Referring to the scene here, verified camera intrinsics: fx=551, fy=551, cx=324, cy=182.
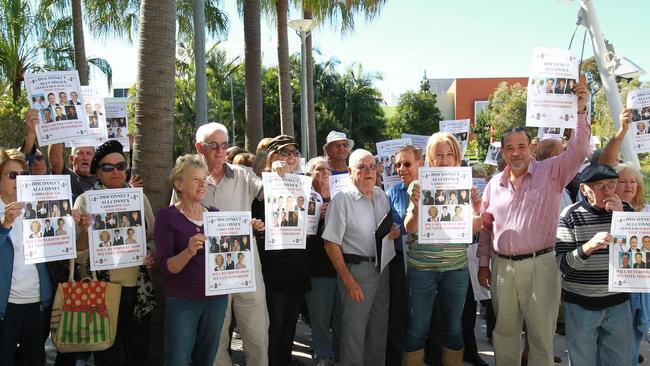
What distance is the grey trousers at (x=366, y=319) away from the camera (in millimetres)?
4988

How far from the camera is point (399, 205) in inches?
205

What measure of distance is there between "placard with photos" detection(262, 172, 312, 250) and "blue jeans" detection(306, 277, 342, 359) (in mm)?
1033

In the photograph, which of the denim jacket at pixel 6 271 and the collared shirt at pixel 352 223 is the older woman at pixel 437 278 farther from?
the denim jacket at pixel 6 271

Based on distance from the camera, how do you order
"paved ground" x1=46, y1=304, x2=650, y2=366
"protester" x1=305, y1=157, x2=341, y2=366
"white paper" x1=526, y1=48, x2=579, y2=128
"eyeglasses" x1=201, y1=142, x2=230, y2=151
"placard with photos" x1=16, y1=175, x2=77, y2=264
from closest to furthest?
"placard with photos" x1=16, y1=175, x2=77, y2=264, "white paper" x1=526, y1=48, x2=579, y2=128, "eyeglasses" x1=201, y1=142, x2=230, y2=151, "protester" x1=305, y1=157, x2=341, y2=366, "paved ground" x1=46, y1=304, x2=650, y2=366

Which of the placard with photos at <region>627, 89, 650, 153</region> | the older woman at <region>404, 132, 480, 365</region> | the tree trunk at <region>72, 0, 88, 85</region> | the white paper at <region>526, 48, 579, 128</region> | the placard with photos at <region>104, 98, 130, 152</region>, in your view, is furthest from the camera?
the tree trunk at <region>72, 0, 88, 85</region>

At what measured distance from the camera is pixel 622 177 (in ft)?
14.9

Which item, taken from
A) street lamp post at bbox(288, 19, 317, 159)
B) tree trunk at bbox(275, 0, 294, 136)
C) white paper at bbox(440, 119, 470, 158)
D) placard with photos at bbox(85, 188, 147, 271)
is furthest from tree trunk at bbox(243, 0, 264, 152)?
placard with photos at bbox(85, 188, 147, 271)

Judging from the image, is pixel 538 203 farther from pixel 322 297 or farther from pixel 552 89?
pixel 322 297

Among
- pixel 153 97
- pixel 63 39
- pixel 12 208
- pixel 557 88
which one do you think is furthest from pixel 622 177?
pixel 63 39

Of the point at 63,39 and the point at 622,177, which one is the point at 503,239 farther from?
the point at 63,39

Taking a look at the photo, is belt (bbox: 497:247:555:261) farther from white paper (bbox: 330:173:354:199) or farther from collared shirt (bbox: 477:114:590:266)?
white paper (bbox: 330:173:354:199)

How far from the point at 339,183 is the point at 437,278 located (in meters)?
1.25

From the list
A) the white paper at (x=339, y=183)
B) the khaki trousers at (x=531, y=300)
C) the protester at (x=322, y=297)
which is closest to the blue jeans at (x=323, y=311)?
the protester at (x=322, y=297)

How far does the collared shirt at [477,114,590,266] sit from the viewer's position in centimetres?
446
